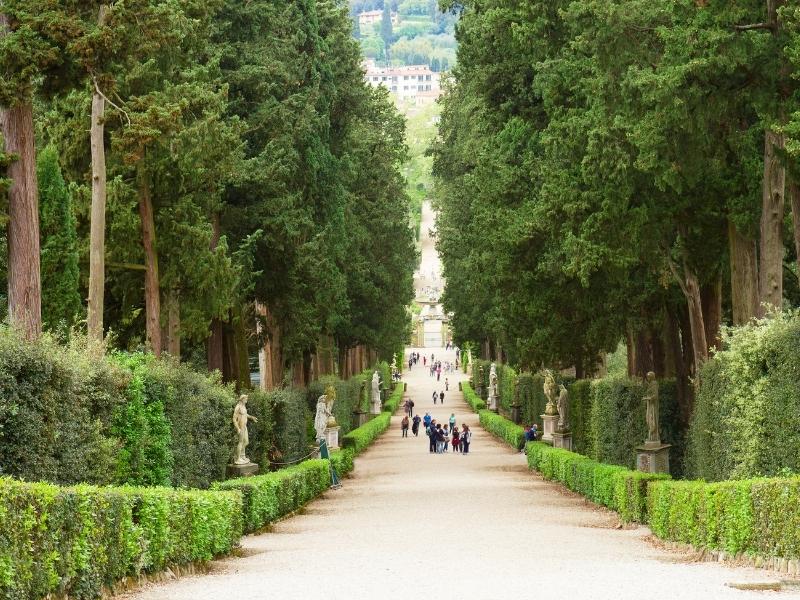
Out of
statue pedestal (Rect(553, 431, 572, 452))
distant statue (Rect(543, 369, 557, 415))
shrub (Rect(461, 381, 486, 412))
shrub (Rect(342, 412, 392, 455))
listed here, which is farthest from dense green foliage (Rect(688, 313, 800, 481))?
shrub (Rect(461, 381, 486, 412))

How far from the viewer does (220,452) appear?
24.1 m

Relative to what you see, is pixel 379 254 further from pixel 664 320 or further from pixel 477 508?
pixel 477 508

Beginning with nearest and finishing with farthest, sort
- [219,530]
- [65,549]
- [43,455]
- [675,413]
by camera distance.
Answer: [65,549]
[43,455]
[219,530]
[675,413]

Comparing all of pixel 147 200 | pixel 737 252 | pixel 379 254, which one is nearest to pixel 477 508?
pixel 737 252

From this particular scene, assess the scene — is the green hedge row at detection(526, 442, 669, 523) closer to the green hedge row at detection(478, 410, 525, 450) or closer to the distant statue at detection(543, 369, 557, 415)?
the distant statue at detection(543, 369, 557, 415)

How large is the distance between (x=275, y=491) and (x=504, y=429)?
29938 mm

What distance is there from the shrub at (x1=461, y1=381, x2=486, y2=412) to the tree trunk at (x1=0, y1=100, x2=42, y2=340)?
54501 millimetres

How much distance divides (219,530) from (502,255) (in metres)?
16.5

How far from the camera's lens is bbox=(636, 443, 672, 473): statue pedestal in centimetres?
2559

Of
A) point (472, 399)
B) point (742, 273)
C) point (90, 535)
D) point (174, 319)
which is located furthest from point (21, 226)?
point (472, 399)

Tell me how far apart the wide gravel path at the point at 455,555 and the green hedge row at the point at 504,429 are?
45.5 feet

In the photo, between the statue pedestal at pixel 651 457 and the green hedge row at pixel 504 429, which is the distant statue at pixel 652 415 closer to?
the statue pedestal at pixel 651 457

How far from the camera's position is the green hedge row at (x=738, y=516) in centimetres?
1312

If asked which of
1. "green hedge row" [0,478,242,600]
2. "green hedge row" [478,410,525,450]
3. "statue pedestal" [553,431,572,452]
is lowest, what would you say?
"green hedge row" [478,410,525,450]
